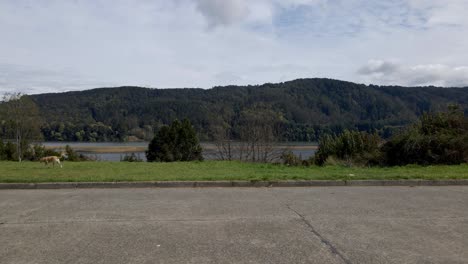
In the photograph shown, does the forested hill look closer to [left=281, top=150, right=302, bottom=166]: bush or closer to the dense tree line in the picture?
[left=281, top=150, right=302, bottom=166]: bush

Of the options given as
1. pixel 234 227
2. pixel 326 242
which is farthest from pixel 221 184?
pixel 326 242

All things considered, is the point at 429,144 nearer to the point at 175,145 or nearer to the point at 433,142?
the point at 433,142

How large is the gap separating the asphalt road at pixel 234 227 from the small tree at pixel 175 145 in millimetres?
36739

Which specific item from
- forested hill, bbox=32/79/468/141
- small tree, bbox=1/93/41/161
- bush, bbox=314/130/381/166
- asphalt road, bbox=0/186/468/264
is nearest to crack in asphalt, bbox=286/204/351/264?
asphalt road, bbox=0/186/468/264

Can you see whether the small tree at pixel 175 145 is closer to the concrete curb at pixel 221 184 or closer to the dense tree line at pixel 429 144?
the dense tree line at pixel 429 144

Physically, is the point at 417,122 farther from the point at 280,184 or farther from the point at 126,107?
the point at 126,107

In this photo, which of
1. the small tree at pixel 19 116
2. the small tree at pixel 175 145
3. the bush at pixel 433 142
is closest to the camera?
the bush at pixel 433 142

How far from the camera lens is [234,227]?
6.04 meters

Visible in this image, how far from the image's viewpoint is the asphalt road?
477cm

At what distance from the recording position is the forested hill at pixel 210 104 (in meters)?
92.5

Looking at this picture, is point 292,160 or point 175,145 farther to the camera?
point 175,145

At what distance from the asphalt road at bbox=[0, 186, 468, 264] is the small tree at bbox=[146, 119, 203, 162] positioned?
36.7 meters

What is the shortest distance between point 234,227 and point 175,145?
41.5 m

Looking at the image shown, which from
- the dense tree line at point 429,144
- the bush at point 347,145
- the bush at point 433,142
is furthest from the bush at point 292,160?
the bush at point 433,142
